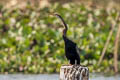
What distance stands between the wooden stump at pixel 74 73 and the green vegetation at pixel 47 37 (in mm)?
6635

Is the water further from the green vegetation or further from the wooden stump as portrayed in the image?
the wooden stump

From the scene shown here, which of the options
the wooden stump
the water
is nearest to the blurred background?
the water

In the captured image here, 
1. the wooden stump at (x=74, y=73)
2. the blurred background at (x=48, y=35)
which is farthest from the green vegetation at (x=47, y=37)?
the wooden stump at (x=74, y=73)

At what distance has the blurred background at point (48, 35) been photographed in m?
15.9

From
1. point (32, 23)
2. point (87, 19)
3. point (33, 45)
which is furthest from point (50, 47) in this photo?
point (87, 19)

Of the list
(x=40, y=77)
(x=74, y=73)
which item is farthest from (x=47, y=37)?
(x=74, y=73)

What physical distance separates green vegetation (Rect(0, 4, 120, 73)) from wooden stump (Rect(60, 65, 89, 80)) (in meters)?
6.64

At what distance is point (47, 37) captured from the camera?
17234mm

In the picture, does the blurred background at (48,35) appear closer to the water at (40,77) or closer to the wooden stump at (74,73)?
the water at (40,77)

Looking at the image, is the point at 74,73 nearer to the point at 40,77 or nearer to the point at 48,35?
the point at 40,77

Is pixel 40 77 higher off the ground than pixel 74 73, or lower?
lower

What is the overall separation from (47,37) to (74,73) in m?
8.54

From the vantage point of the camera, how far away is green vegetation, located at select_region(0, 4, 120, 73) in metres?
15.8

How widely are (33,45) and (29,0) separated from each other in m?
4.42
